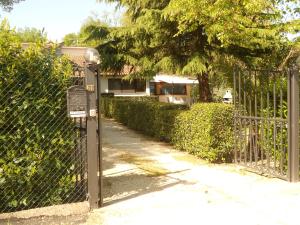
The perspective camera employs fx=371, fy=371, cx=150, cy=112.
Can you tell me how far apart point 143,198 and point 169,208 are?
0.67 meters

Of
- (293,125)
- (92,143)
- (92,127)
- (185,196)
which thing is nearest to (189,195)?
(185,196)

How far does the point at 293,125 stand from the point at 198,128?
2906mm

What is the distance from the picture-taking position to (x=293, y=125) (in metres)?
7.02

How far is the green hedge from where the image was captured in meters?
9.03

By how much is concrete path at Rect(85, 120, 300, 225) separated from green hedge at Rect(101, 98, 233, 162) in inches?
17.1

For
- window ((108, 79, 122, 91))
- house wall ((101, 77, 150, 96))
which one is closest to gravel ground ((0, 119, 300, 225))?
house wall ((101, 77, 150, 96))

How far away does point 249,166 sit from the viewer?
27.2 ft

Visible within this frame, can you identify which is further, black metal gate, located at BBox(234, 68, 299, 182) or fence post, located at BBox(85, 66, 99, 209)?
black metal gate, located at BBox(234, 68, 299, 182)

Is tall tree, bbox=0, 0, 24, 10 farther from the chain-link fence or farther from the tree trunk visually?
the chain-link fence

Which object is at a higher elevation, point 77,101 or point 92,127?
point 77,101

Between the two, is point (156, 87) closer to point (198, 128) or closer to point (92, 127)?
point (198, 128)

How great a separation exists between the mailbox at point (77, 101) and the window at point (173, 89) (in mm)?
36648

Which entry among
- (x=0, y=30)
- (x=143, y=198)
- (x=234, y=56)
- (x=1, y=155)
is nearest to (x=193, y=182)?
(x=143, y=198)

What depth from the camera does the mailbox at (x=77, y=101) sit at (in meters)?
5.30
